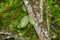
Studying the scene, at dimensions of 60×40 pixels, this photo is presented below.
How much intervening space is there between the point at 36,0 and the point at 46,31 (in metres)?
0.22

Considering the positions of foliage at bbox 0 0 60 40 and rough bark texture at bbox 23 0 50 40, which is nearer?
rough bark texture at bbox 23 0 50 40

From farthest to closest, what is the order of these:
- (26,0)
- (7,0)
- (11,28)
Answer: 1. (7,0)
2. (11,28)
3. (26,0)

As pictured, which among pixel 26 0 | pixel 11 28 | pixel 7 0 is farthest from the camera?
pixel 7 0

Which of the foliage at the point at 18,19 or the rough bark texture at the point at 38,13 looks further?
the foliage at the point at 18,19

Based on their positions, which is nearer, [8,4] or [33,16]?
[33,16]

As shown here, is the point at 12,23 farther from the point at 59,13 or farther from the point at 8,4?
the point at 59,13

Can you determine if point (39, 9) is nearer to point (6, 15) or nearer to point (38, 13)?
point (38, 13)

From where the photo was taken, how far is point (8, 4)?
4.05ft

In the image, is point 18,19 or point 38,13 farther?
point 18,19

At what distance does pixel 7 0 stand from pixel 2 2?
1.9 inches

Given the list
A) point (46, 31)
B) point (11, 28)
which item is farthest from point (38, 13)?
point (11, 28)

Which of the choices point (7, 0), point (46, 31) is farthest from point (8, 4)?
point (46, 31)

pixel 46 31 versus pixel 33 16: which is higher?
pixel 33 16

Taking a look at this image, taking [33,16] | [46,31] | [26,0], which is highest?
[26,0]
